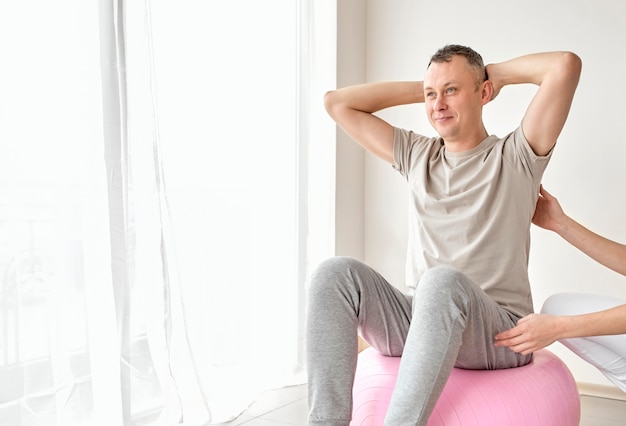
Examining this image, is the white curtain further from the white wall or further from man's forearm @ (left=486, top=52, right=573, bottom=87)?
man's forearm @ (left=486, top=52, right=573, bottom=87)

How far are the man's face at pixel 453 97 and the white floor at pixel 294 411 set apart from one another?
1.10 metres

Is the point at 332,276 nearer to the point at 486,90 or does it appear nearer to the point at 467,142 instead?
the point at 467,142

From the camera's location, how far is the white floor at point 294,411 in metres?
2.31

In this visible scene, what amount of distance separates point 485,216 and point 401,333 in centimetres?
41

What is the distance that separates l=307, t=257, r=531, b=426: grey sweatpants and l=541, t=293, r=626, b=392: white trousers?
0.24 meters

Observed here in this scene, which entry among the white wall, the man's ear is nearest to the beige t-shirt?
the man's ear

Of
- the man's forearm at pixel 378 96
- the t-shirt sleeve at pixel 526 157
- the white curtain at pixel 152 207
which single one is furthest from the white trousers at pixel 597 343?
the white curtain at pixel 152 207

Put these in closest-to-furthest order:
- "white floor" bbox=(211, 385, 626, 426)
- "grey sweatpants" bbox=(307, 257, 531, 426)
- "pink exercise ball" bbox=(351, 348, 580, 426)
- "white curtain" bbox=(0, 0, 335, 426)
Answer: "grey sweatpants" bbox=(307, 257, 531, 426) → "pink exercise ball" bbox=(351, 348, 580, 426) → "white curtain" bbox=(0, 0, 335, 426) → "white floor" bbox=(211, 385, 626, 426)

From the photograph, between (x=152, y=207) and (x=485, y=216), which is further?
(x=152, y=207)

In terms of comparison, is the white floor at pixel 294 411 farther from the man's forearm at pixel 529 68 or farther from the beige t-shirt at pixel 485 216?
the man's forearm at pixel 529 68

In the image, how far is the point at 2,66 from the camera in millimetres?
1710

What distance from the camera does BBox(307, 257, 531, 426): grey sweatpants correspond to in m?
1.43

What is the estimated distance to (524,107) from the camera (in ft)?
9.43

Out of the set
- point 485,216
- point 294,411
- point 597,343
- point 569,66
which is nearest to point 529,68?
point 569,66
